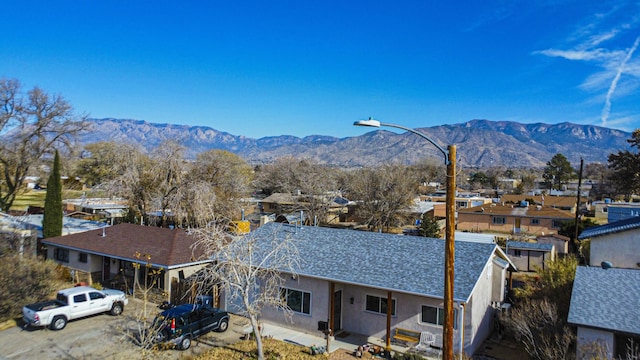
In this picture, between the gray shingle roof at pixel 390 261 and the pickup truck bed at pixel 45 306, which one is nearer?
the gray shingle roof at pixel 390 261

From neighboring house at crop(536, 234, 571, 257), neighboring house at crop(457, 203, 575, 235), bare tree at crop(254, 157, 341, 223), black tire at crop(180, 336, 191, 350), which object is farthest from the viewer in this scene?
bare tree at crop(254, 157, 341, 223)

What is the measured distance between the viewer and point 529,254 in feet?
114

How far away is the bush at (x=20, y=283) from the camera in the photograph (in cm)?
1841

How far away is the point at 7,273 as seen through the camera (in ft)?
60.3

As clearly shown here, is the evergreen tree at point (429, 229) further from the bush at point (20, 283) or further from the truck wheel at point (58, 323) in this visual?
the truck wheel at point (58, 323)

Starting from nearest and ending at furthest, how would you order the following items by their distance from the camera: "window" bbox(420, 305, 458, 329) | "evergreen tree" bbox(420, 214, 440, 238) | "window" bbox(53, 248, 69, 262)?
"window" bbox(420, 305, 458, 329) → "window" bbox(53, 248, 69, 262) → "evergreen tree" bbox(420, 214, 440, 238)

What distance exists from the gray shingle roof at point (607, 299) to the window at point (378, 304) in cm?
676

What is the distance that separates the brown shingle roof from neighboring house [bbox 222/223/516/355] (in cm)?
407

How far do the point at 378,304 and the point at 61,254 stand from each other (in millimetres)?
22124

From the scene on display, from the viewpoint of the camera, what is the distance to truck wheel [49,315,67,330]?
18.3 m

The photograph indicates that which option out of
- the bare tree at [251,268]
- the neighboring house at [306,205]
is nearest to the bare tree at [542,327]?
the bare tree at [251,268]

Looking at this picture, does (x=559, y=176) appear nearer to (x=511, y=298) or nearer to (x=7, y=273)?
(x=511, y=298)

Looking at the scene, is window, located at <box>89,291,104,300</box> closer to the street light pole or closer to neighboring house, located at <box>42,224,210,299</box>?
neighboring house, located at <box>42,224,210,299</box>

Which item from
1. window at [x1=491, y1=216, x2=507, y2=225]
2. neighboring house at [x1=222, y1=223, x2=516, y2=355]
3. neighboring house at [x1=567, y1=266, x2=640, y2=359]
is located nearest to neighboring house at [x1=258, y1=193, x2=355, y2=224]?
window at [x1=491, y1=216, x2=507, y2=225]
